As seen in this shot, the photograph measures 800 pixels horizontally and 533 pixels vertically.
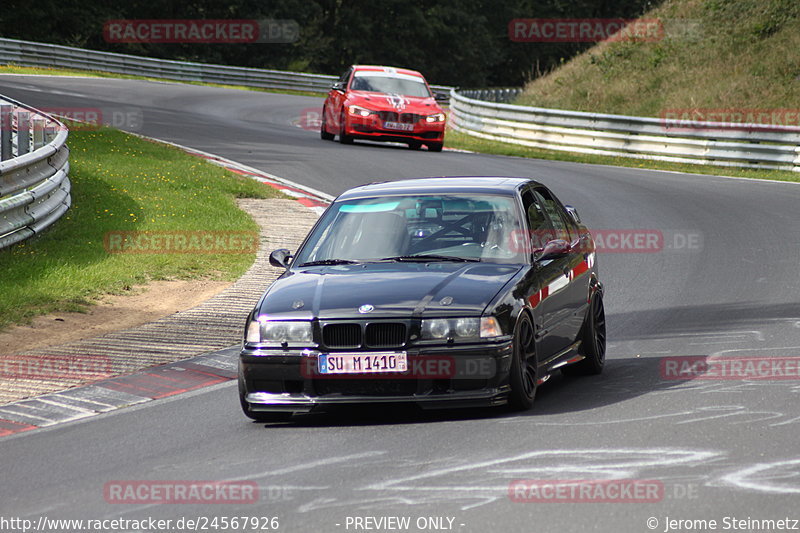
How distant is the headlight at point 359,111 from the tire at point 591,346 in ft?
59.5

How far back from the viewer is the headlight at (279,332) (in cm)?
760

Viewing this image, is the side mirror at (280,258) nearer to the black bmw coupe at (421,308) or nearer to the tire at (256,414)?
the black bmw coupe at (421,308)

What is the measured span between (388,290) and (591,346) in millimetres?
2099

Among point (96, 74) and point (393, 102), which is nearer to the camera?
point (393, 102)

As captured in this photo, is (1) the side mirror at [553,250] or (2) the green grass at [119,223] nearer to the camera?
(1) the side mirror at [553,250]

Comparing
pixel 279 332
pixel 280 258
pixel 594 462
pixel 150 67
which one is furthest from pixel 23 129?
pixel 150 67

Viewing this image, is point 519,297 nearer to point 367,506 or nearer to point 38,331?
point 367,506

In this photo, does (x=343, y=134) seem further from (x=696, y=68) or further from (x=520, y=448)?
(x=520, y=448)

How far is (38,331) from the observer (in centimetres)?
1109

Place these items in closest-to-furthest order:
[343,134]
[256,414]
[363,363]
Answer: [363,363] → [256,414] → [343,134]

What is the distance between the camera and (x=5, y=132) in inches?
723

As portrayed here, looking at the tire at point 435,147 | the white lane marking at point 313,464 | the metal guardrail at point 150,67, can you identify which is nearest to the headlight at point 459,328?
the white lane marking at point 313,464

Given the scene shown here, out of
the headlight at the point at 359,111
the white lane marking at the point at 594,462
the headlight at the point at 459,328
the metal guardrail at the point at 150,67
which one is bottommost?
the white lane marking at the point at 594,462

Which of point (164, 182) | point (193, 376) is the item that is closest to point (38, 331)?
point (193, 376)
